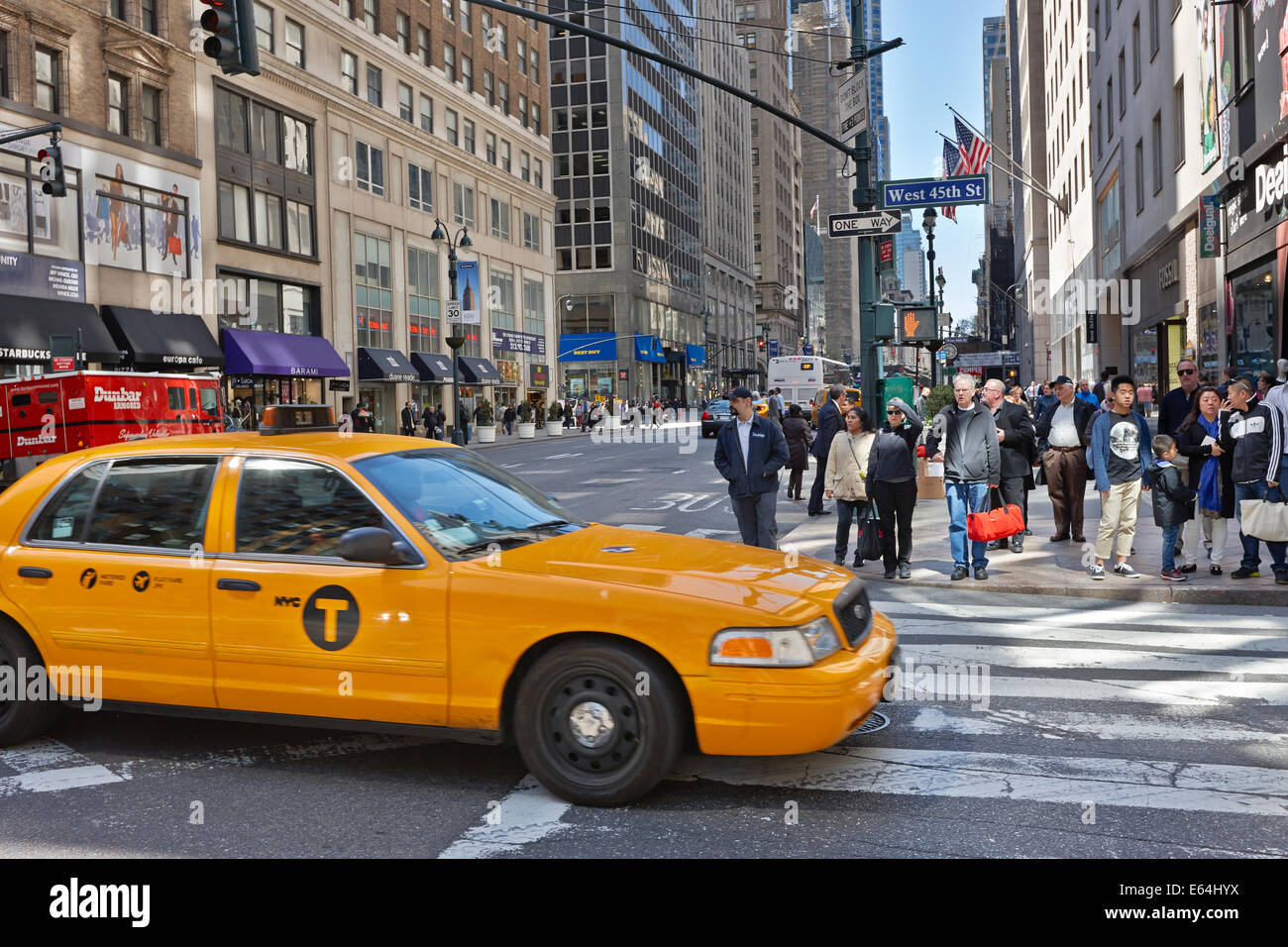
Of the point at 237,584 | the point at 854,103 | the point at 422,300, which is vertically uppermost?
the point at 422,300

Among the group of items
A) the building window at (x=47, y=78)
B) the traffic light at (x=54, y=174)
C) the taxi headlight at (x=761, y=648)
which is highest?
the building window at (x=47, y=78)

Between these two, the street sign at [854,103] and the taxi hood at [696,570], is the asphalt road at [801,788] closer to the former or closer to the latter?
the taxi hood at [696,570]

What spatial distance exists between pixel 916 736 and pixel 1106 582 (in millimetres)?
5419

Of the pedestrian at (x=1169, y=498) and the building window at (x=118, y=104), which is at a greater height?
the building window at (x=118, y=104)

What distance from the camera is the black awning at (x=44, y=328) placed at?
28.0m

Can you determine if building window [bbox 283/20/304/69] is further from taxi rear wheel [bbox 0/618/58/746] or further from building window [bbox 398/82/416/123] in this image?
taxi rear wheel [bbox 0/618/58/746]

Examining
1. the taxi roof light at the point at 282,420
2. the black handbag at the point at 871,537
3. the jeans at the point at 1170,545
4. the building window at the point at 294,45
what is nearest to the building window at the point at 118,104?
the building window at the point at 294,45

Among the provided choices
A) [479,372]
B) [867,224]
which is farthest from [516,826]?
[479,372]

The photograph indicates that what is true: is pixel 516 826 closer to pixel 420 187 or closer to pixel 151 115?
pixel 151 115

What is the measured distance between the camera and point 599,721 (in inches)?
184

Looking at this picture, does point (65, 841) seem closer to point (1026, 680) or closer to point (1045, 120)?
point (1026, 680)

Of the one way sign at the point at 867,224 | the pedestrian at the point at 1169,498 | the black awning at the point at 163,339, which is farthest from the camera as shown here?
the black awning at the point at 163,339

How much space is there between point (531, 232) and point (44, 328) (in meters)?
38.4

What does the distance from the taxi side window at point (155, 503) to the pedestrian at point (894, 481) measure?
7.08 metres
